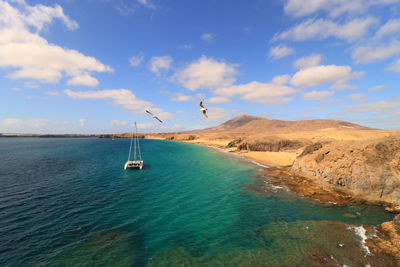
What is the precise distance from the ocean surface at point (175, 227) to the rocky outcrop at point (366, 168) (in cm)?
284

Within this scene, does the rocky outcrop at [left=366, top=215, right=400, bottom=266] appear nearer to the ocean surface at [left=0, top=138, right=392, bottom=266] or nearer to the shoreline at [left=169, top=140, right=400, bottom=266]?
the shoreline at [left=169, top=140, right=400, bottom=266]

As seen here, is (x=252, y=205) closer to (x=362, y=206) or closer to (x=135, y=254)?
(x=362, y=206)

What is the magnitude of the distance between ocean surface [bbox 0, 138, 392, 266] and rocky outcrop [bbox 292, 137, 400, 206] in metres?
2.84

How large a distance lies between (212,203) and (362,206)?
55.6ft

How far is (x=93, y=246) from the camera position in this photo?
12.5 metres

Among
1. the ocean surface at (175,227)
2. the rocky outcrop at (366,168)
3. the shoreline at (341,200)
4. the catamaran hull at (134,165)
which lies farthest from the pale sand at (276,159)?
the catamaran hull at (134,165)

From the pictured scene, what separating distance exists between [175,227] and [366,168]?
2348 cm

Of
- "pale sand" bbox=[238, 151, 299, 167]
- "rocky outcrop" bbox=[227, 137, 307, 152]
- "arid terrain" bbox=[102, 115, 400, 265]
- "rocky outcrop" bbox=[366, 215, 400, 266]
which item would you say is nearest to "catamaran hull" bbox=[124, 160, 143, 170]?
"arid terrain" bbox=[102, 115, 400, 265]

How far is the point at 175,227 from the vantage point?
15430 mm

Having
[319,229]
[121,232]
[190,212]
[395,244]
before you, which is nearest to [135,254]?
[121,232]

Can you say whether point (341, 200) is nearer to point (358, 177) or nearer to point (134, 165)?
point (358, 177)

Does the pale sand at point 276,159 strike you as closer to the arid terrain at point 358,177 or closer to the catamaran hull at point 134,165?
the arid terrain at point 358,177

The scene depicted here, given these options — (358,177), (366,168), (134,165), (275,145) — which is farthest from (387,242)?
(275,145)

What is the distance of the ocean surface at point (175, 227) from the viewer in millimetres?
11406
